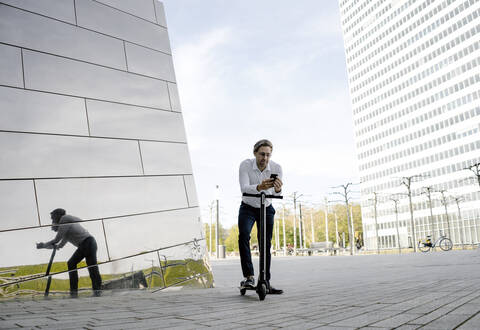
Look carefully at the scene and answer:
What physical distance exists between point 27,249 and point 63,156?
→ 1138 millimetres

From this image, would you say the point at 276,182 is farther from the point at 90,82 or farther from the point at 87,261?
the point at 90,82

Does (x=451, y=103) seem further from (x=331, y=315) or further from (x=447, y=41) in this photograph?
(x=331, y=315)

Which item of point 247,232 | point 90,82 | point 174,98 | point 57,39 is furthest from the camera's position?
point 174,98

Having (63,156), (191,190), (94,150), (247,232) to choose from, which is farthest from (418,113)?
(63,156)

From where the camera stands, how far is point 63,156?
14.8ft

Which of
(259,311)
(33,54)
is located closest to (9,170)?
(33,54)

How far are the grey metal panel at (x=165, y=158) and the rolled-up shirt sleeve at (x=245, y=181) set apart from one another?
1.46m

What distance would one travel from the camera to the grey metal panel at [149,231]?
4.56 meters

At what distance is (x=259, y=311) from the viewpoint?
3025 millimetres

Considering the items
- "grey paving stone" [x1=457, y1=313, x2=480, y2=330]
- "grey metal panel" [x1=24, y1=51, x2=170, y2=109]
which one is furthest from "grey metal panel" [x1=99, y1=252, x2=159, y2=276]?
"grey paving stone" [x1=457, y1=313, x2=480, y2=330]

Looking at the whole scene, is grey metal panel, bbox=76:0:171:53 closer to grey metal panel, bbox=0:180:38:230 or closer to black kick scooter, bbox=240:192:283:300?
grey metal panel, bbox=0:180:38:230

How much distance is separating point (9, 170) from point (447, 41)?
8775 centimetres

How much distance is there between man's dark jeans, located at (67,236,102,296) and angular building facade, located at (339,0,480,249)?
61.2m

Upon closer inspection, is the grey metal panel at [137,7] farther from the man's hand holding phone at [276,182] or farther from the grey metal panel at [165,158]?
the man's hand holding phone at [276,182]
